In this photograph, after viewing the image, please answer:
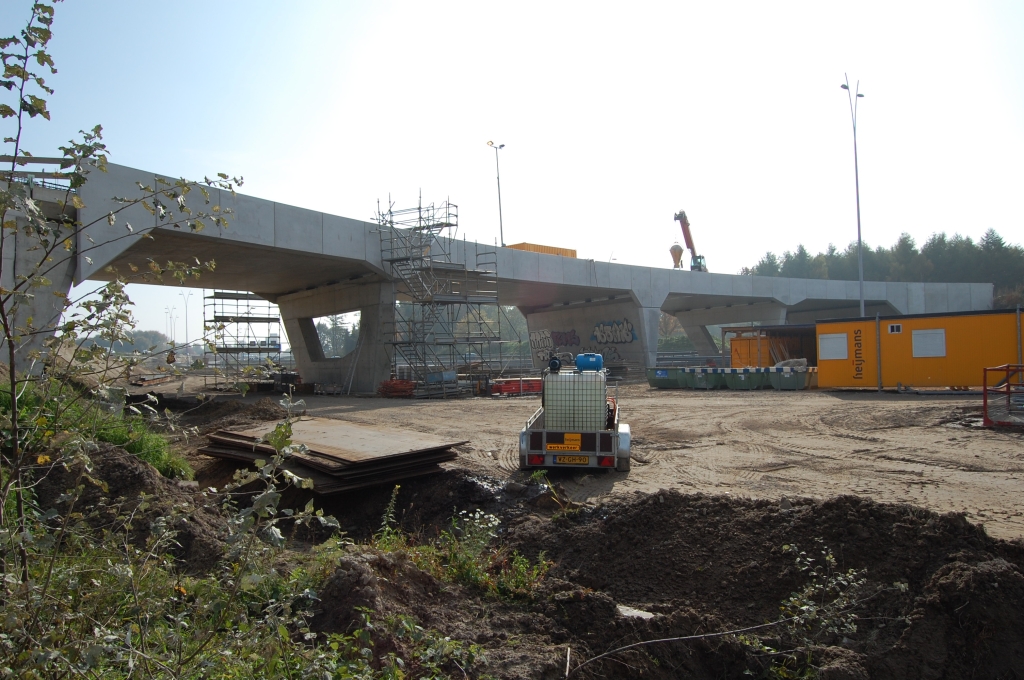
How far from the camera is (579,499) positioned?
8.69 meters

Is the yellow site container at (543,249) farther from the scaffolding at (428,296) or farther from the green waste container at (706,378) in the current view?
the green waste container at (706,378)

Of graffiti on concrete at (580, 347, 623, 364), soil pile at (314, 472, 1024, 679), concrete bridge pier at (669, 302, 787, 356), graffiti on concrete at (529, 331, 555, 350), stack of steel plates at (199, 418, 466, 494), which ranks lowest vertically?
soil pile at (314, 472, 1024, 679)

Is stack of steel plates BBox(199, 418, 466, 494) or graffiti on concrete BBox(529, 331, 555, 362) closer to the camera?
stack of steel plates BBox(199, 418, 466, 494)

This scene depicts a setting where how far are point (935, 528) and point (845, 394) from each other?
63.3ft

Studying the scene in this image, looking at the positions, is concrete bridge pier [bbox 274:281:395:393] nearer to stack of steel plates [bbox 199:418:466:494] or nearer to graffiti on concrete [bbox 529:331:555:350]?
stack of steel plates [bbox 199:418:466:494]

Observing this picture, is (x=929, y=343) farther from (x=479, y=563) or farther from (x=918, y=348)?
(x=479, y=563)

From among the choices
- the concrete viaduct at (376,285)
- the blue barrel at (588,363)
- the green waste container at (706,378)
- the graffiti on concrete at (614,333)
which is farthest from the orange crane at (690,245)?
the blue barrel at (588,363)

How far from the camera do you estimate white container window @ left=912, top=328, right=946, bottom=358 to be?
72.9 ft

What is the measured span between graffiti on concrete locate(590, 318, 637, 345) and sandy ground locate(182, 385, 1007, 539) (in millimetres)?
19426

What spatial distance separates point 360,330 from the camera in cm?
2888

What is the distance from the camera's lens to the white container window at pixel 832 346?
24.1 meters

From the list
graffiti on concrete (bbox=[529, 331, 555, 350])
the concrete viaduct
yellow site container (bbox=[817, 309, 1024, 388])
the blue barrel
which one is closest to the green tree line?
the concrete viaduct

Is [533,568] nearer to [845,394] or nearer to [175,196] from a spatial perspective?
[175,196]

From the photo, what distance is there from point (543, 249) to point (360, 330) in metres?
12.7
